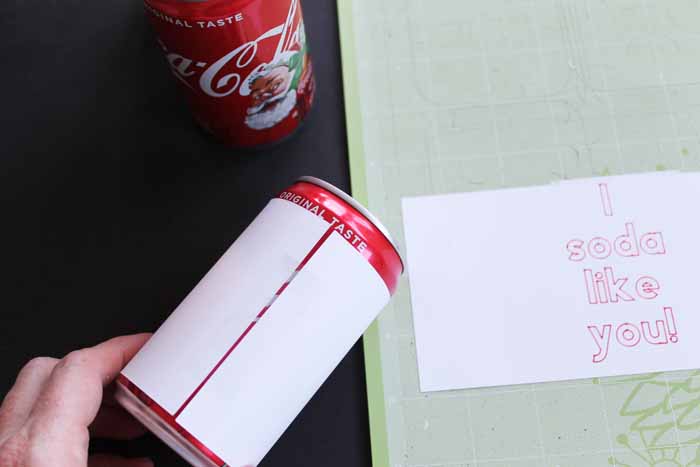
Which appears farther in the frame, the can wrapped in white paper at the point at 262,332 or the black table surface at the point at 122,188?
the black table surface at the point at 122,188

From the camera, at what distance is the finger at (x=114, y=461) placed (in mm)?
509

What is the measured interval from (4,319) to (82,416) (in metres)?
0.22

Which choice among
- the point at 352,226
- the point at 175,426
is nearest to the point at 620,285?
the point at 352,226

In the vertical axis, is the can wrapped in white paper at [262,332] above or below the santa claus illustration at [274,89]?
below

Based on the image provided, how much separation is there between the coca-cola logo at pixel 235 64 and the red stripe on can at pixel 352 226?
0.34 ft

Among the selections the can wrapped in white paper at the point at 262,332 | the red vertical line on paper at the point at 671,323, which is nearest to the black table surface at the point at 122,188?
the can wrapped in white paper at the point at 262,332

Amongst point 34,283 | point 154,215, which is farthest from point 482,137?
point 34,283

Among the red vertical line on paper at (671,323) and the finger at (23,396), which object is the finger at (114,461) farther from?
the red vertical line on paper at (671,323)

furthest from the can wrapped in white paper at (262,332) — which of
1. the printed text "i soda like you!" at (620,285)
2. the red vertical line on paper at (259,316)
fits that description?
the printed text "i soda like you!" at (620,285)

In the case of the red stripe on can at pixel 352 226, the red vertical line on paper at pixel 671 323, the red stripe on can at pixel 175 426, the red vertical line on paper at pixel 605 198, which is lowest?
the red stripe on can at pixel 175 426

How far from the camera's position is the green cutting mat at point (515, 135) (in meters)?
0.52

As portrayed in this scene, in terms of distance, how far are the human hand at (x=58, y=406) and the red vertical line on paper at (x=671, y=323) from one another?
430mm

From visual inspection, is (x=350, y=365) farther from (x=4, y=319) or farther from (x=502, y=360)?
(x=4, y=319)

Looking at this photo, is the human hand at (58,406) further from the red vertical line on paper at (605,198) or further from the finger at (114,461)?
the red vertical line on paper at (605,198)
